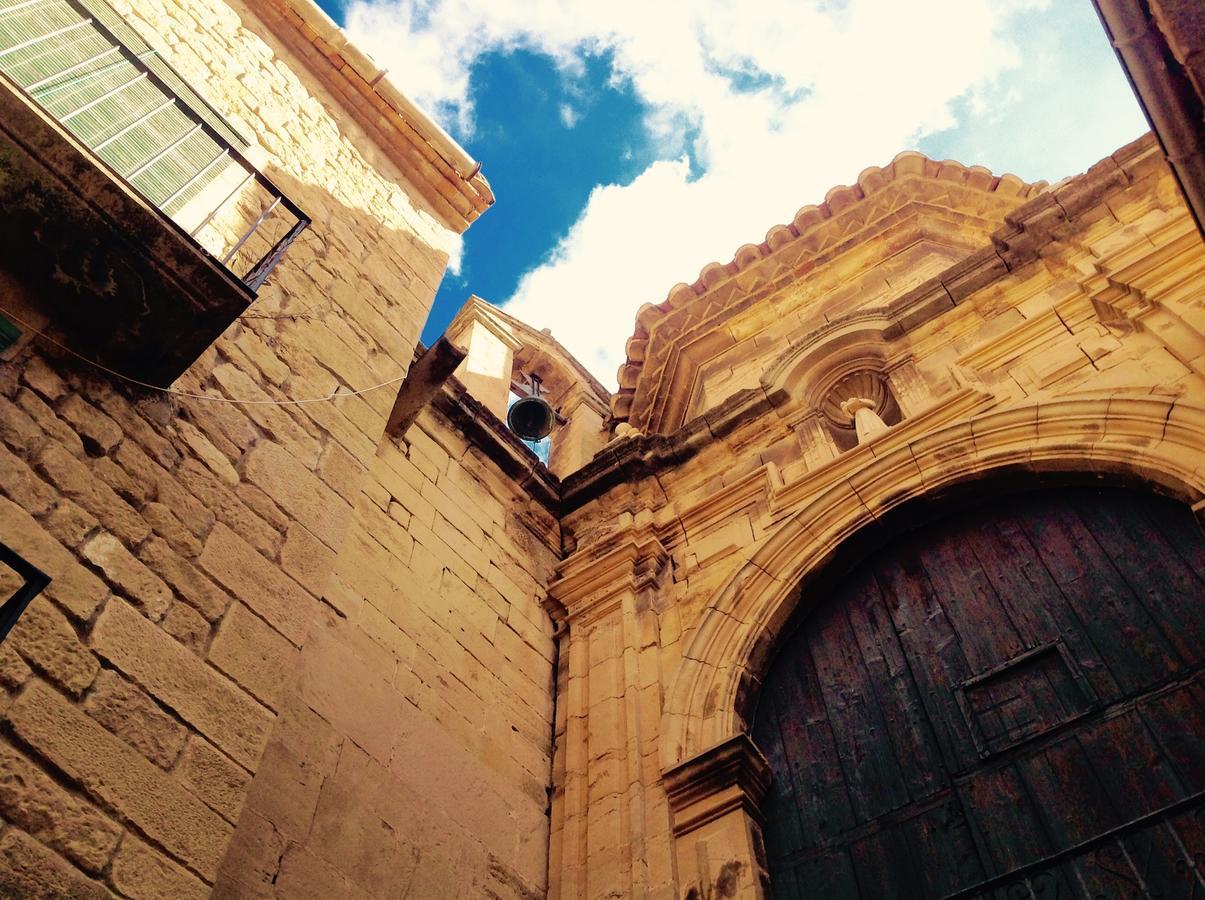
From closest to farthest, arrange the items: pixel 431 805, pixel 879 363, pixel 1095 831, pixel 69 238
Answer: pixel 69 238 < pixel 1095 831 < pixel 431 805 < pixel 879 363

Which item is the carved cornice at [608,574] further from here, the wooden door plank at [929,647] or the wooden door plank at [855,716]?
the wooden door plank at [929,647]

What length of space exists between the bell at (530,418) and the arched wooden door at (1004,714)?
326cm

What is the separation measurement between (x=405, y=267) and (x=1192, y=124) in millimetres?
4286

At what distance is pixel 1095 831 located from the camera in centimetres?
391

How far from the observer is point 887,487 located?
233 inches

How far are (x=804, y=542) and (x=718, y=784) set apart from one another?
159cm

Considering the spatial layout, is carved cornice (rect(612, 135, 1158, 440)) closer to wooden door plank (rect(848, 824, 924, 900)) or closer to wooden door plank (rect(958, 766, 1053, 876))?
wooden door plank (rect(958, 766, 1053, 876))

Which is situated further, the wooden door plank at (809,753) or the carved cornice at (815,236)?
the carved cornice at (815,236)

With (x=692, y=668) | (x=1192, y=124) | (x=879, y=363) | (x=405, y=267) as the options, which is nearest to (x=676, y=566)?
(x=692, y=668)

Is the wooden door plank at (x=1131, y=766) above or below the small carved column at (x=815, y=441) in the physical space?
below

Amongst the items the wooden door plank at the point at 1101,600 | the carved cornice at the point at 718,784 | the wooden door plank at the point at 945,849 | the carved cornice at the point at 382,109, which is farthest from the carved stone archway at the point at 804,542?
the carved cornice at the point at 382,109

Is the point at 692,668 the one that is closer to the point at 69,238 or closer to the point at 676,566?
the point at 676,566

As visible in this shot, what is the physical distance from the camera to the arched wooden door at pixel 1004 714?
3895 millimetres

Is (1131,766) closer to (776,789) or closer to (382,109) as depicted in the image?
(776,789)
